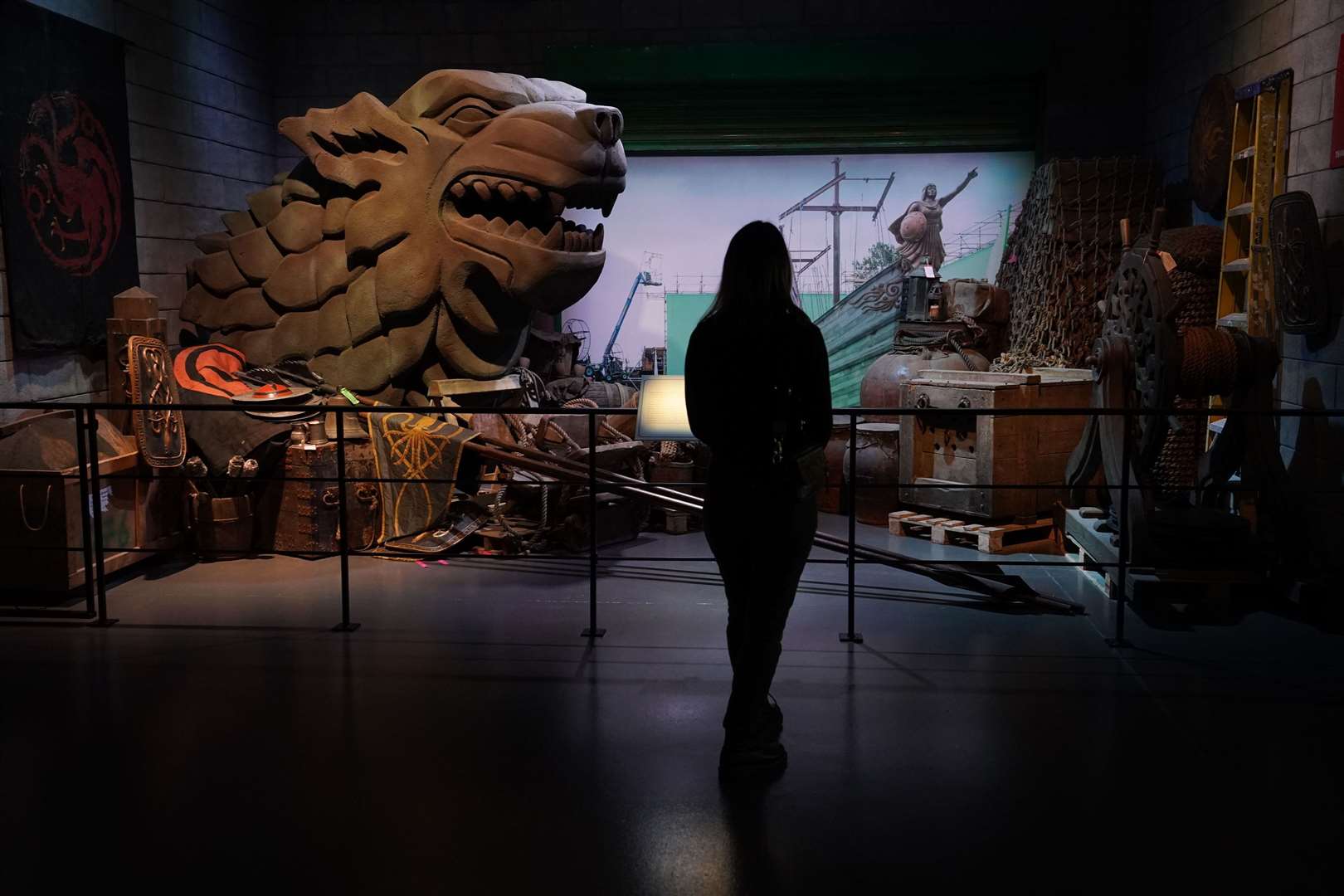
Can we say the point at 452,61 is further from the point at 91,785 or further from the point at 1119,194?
the point at 91,785

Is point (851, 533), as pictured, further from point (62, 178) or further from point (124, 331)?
point (62, 178)

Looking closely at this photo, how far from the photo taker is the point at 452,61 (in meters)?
8.28

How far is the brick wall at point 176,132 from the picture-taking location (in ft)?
19.7

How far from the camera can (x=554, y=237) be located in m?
6.36

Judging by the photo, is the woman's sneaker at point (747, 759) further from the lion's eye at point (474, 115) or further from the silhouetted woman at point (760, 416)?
the lion's eye at point (474, 115)

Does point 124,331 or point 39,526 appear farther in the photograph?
point 124,331

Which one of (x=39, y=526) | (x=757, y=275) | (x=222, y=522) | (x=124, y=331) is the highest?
(x=757, y=275)

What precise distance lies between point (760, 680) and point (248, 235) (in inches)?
199

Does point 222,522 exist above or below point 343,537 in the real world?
below

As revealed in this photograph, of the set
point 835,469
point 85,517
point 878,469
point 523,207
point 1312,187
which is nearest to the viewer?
point 85,517

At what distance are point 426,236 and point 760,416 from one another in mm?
3867

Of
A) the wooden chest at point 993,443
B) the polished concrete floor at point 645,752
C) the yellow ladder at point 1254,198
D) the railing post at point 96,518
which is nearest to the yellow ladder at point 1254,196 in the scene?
the yellow ladder at point 1254,198

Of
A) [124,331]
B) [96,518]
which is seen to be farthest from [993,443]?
[124,331]

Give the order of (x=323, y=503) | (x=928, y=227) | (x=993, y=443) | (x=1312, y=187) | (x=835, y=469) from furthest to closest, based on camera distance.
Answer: (x=928, y=227), (x=835, y=469), (x=993, y=443), (x=323, y=503), (x=1312, y=187)
